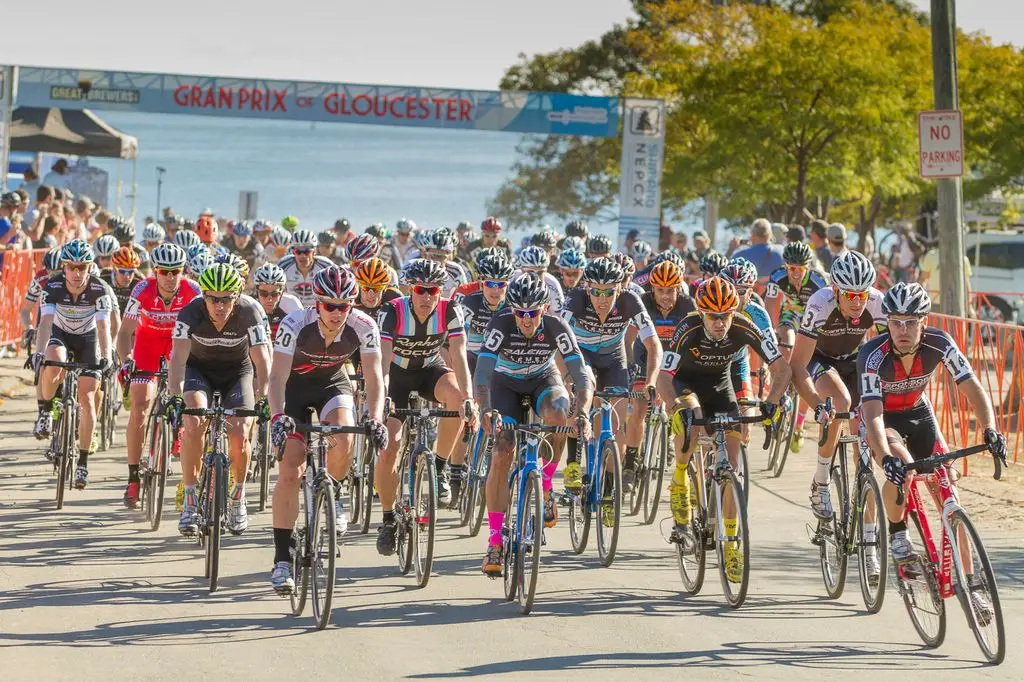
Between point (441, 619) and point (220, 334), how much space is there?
9.34 feet

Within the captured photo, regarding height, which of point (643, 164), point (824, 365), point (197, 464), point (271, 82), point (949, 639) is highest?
point (271, 82)

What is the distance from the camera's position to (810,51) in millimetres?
34125

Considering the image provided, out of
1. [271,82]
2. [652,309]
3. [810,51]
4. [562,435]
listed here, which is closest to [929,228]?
[810,51]

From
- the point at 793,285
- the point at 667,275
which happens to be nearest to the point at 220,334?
the point at 667,275

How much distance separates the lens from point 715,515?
9156 mm

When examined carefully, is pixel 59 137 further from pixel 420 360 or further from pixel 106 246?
pixel 420 360

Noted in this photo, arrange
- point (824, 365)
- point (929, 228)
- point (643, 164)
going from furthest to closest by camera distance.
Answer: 1. point (929, 228)
2. point (643, 164)
3. point (824, 365)

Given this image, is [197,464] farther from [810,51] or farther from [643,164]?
[810,51]

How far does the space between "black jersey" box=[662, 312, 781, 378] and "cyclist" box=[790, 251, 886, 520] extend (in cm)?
70

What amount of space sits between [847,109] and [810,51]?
1647 mm

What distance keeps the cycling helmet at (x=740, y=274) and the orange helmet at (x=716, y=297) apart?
273 cm

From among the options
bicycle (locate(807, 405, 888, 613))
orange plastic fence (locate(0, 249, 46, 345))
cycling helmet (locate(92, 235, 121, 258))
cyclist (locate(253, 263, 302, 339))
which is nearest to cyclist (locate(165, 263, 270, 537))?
cyclist (locate(253, 263, 302, 339))

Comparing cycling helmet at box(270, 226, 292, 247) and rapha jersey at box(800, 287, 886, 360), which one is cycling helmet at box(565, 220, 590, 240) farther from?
rapha jersey at box(800, 287, 886, 360)

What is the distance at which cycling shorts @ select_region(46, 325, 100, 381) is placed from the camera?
42.4 feet
